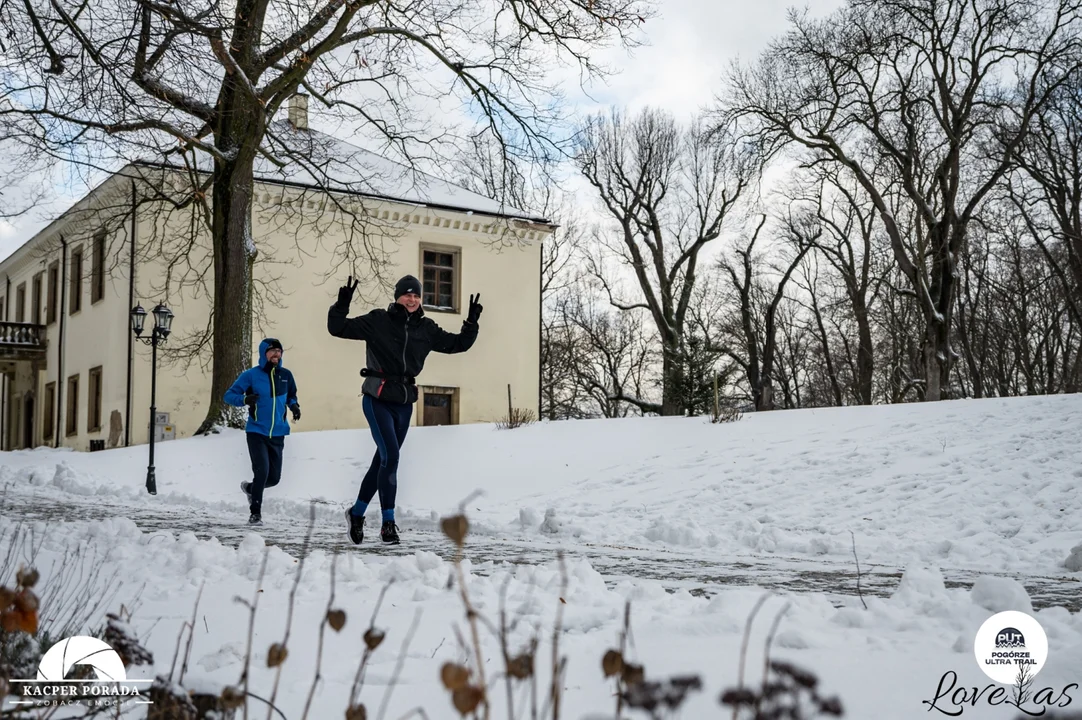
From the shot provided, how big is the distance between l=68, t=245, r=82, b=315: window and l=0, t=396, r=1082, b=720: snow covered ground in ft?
40.9

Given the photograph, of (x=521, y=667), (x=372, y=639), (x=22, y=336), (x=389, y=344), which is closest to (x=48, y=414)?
(x=22, y=336)

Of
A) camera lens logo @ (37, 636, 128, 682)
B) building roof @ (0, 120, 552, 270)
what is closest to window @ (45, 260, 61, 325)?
building roof @ (0, 120, 552, 270)

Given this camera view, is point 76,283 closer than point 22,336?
Yes

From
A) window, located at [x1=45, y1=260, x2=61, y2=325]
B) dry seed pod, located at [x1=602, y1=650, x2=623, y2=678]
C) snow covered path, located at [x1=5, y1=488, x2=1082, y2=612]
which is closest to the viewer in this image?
dry seed pod, located at [x1=602, y1=650, x2=623, y2=678]

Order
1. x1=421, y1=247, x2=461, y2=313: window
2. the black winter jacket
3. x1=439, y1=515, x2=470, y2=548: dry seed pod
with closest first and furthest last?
1. x1=439, y1=515, x2=470, y2=548: dry seed pod
2. the black winter jacket
3. x1=421, y1=247, x2=461, y2=313: window

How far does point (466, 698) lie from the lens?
→ 1521mm

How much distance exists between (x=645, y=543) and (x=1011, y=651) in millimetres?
6520

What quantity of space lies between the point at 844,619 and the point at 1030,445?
916 centimetres

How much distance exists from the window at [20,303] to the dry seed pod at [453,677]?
139 ft

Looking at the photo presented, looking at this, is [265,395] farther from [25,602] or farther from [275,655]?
[275,655]

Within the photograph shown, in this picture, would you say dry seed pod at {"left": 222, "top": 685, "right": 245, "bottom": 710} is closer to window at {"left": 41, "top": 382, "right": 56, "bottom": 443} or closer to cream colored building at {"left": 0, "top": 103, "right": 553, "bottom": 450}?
cream colored building at {"left": 0, "top": 103, "right": 553, "bottom": 450}

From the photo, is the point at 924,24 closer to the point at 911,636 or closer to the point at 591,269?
the point at 591,269

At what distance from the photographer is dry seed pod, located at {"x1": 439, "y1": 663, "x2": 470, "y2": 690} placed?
60.1 inches

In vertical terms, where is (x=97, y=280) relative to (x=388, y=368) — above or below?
above
